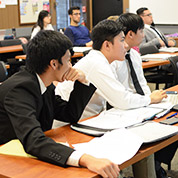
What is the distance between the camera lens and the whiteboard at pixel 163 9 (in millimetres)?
8209

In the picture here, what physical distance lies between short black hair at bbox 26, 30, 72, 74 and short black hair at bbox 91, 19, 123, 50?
753 mm

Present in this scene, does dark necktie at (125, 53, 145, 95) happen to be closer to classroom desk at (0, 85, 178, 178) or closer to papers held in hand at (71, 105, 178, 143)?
papers held in hand at (71, 105, 178, 143)

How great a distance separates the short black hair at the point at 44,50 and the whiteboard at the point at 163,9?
6.84 meters

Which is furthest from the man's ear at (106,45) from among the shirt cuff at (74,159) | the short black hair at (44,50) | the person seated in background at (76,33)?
the person seated in background at (76,33)

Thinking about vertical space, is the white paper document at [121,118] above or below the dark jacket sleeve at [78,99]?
below

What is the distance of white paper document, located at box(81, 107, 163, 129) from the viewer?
1.96 meters

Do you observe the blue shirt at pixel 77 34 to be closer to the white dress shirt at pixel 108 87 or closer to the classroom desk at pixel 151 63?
the classroom desk at pixel 151 63

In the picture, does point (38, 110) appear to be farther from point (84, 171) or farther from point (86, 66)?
point (86, 66)

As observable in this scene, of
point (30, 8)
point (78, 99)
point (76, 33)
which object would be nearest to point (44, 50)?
point (78, 99)

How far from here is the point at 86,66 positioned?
2.44 meters

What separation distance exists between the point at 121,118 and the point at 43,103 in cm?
47

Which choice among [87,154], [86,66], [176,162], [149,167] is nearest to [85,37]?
[176,162]

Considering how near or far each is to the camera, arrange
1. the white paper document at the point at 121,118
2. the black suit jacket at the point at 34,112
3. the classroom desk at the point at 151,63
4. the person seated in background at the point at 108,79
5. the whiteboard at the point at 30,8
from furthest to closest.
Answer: the whiteboard at the point at 30,8 < the classroom desk at the point at 151,63 < the person seated in background at the point at 108,79 < the white paper document at the point at 121,118 < the black suit jacket at the point at 34,112

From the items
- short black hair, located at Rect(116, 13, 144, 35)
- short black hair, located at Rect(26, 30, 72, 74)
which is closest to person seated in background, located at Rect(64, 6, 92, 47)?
short black hair, located at Rect(116, 13, 144, 35)
